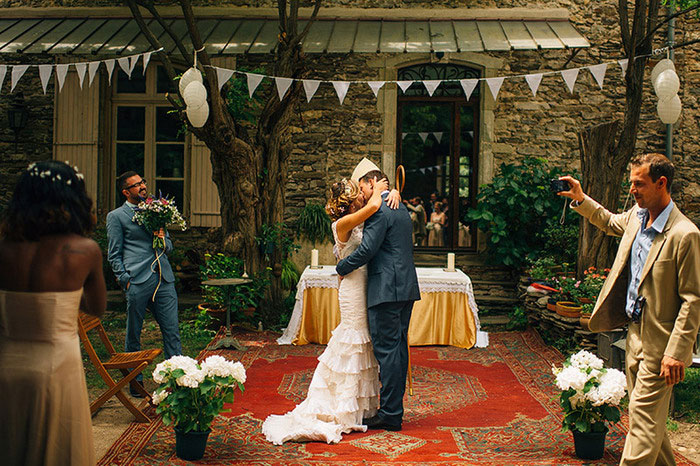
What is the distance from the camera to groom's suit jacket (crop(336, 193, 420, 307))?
461 cm

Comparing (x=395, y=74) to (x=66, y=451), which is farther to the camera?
(x=395, y=74)

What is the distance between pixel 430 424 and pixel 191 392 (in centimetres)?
176

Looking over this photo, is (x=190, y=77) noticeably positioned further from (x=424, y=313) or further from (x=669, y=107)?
(x=669, y=107)

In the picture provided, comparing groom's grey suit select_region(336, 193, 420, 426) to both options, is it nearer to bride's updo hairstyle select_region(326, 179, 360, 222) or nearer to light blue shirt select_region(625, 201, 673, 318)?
bride's updo hairstyle select_region(326, 179, 360, 222)

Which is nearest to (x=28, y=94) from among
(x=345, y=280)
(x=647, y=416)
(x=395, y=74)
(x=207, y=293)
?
(x=207, y=293)

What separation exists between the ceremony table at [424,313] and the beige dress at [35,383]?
16.3 ft

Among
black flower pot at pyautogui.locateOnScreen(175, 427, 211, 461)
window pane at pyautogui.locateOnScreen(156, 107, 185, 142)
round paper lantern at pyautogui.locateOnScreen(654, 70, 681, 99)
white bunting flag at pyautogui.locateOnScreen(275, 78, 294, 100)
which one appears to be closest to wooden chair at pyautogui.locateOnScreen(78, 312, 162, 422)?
black flower pot at pyautogui.locateOnScreen(175, 427, 211, 461)

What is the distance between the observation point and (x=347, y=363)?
4.64 meters

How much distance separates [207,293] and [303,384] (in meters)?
2.71

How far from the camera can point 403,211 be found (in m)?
4.81

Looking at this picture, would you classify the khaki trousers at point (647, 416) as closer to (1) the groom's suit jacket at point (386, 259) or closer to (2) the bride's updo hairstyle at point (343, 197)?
(1) the groom's suit jacket at point (386, 259)

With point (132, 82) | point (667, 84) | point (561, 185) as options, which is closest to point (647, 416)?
point (561, 185)

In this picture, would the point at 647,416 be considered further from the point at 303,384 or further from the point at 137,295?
the point at 137,295

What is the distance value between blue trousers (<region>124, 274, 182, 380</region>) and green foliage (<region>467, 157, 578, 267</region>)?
5.16 meters
